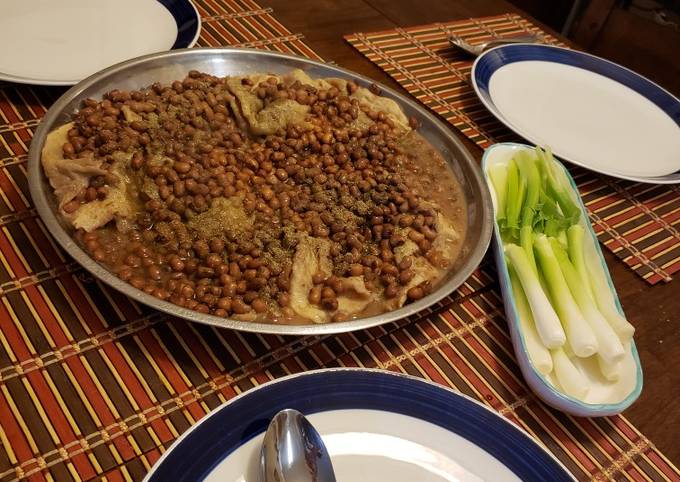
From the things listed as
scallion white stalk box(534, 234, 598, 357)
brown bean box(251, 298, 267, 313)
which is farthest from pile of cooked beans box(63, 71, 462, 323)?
scallion white stalk box(534, 234, 598, 357)

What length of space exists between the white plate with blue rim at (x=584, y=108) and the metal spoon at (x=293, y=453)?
5.51ft

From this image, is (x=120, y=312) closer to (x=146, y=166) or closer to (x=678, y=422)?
(x=146, y=166)

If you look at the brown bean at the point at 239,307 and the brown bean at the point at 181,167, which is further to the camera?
the brown bean at the point at 181,167

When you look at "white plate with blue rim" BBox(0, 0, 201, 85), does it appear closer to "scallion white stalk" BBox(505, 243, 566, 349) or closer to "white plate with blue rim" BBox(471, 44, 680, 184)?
"white plate with blue rim" BBox(471, 44, 680, 184)

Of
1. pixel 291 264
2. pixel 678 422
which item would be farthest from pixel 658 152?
pixel 291 264

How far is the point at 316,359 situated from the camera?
1.59 meters

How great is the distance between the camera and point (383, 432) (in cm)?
129

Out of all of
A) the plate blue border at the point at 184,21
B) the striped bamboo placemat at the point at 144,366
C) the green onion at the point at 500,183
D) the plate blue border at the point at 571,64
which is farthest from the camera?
the plate blue border at the point at 571,64

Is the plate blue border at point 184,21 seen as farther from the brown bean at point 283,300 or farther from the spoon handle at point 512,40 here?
the spoon handle at point 512,40

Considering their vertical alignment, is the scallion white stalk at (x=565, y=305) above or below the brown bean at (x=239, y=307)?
above

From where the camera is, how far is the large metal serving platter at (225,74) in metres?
1.41

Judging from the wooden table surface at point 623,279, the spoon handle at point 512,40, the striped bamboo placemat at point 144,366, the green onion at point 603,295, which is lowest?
the striped bamboo placemat at point 144,366

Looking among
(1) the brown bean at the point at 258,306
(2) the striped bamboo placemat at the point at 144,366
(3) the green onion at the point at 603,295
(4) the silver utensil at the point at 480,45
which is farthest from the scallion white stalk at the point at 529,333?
(4) the silver utensil at the point at 480,45

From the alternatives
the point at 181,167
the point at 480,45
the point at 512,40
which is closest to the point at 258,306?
the point at 181,167
